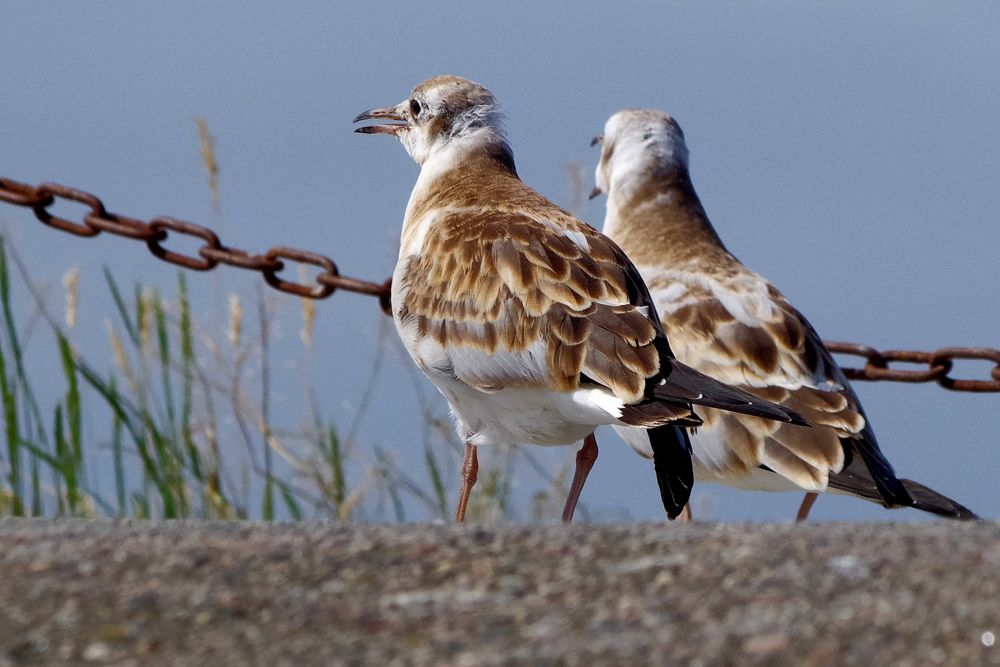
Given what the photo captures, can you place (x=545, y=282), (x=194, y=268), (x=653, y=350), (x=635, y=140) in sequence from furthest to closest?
(x=635, y=140)
(x=194, y=268)
(x=545, y=282)
(x=653, y=350)

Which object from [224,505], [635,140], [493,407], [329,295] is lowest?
[224,505]

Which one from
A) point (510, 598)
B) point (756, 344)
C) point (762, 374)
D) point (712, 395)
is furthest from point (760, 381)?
point (510, 598)

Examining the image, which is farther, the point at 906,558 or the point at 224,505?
the point at 224,505

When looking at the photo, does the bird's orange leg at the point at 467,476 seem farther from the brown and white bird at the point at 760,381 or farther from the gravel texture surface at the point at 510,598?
the gravel texture surface at the point at 510,598

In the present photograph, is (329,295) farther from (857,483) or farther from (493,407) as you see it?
(857,483)

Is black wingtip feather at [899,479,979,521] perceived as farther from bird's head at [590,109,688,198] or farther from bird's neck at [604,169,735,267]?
bird's head at [590,109,688,198]

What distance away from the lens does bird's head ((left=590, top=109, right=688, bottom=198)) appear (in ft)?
23.6

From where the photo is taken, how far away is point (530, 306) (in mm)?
4520

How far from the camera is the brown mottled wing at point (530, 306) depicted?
14.1 feet

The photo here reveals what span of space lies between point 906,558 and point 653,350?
60.2 inches

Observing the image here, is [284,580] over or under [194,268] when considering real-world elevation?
under

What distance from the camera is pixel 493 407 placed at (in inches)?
182

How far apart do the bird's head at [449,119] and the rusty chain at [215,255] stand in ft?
2.13

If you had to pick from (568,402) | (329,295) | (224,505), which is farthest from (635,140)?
(568,402)
